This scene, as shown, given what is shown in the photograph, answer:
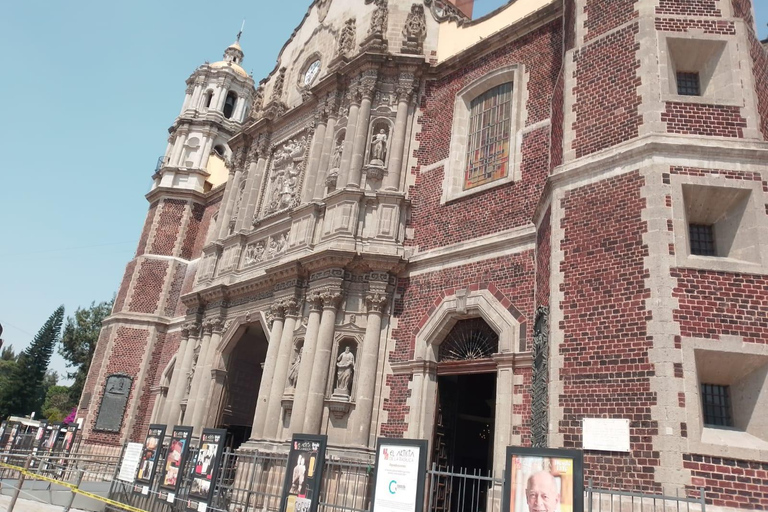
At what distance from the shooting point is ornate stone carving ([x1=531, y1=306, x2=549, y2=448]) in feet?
32.5

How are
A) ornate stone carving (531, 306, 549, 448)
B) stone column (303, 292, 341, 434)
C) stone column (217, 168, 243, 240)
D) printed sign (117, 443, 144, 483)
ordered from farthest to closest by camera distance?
1. stone column (217, 168, 243, 240)
2. stone column (303, 292, 341, 434)
3. printed sign (117, 443, 144, 483)
4. ornate stone carving (531, 306, 549, 448)

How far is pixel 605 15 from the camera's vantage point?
37.2 feet

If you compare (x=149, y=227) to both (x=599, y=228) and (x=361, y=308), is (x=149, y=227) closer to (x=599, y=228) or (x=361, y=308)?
(x=361, y=308)

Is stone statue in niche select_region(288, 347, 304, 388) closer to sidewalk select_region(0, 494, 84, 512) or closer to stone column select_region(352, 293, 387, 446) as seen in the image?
stone column select_region(352, 293, 387, 446)

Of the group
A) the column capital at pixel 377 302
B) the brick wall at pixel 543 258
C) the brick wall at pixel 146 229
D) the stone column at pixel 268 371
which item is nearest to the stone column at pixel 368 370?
the column capital at pixel 377 302

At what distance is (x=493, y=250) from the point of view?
1338 centimetres

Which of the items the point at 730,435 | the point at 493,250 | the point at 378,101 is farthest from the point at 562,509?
the point at 378,101

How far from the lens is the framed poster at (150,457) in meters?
11.7

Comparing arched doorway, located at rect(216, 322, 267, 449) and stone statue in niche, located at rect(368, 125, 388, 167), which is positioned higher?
stone statue in niche, located at rect(368, 125, 388, 167)

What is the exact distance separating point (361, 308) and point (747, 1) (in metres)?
10.3

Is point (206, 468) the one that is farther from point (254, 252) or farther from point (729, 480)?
point (254, 252)

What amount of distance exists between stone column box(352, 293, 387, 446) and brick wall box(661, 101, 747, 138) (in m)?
7.63

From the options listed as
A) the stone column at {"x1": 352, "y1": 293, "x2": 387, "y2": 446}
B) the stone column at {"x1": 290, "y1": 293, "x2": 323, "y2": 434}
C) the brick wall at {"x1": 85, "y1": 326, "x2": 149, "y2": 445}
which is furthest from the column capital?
the brick wall at {"x1": 85, "y1": 326, "x2": 149, "y2": 445}

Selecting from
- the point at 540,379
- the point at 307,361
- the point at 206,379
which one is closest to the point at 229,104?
the point at 206,379
